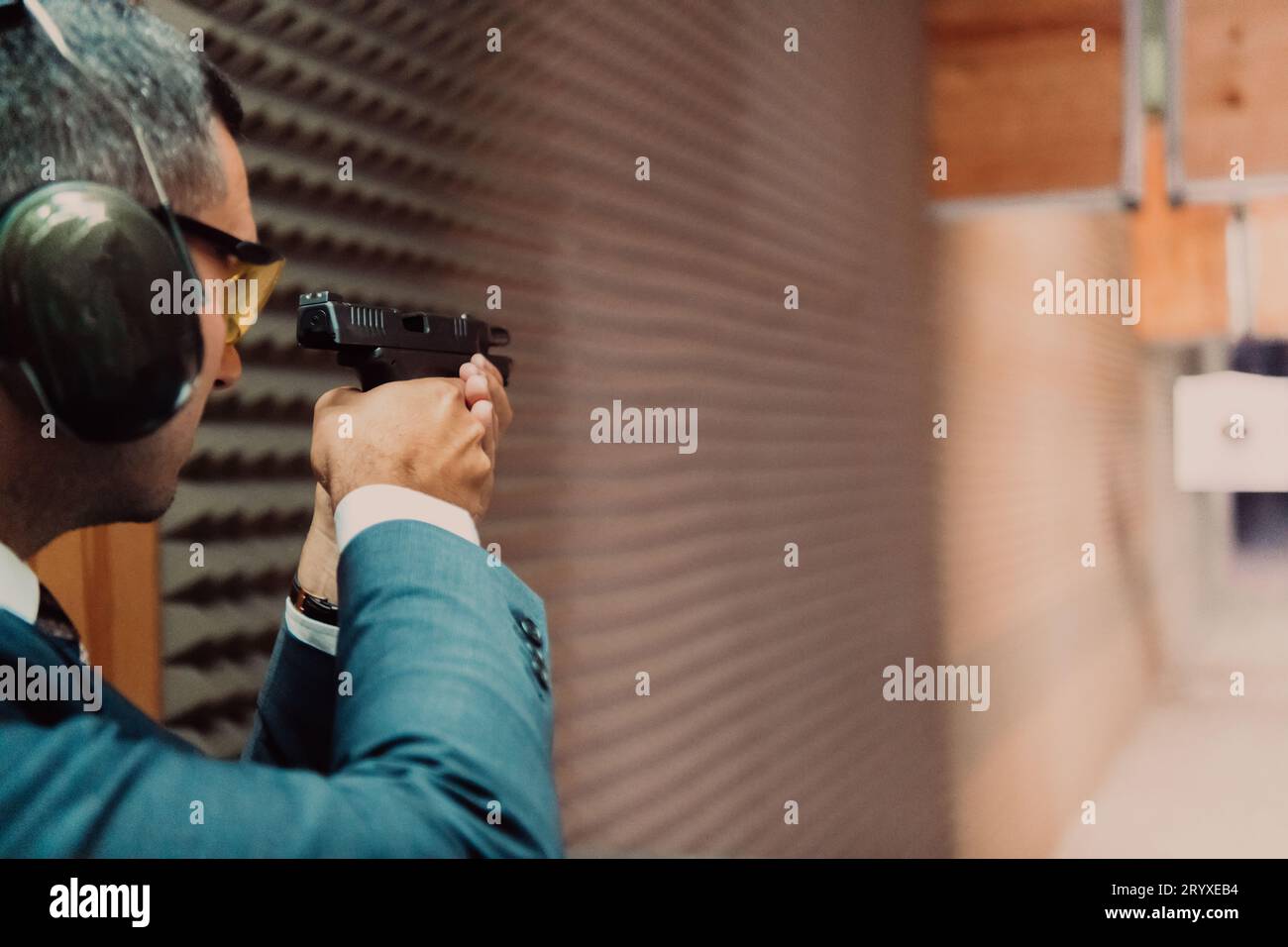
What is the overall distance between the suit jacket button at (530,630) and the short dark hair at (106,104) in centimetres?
42

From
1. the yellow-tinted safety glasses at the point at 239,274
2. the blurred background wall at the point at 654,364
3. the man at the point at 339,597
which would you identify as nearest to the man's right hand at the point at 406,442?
the man at the point at 339,597

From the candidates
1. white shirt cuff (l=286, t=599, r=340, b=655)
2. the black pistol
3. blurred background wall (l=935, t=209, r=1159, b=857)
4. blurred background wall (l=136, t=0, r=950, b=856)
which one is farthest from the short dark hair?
blurred background wall (l=935, t=209, r=1159, b=857)

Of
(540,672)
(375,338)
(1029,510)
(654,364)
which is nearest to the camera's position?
(540,672)

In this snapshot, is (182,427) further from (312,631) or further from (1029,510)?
(1029,510)

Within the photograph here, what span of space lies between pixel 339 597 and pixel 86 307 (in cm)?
27

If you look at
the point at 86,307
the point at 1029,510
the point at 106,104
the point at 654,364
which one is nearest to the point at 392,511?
the point at 86,307

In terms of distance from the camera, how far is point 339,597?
80 cm

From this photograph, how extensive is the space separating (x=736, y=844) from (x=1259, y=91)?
201 centimetres

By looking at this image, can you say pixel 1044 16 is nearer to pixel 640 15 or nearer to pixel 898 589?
pixel 640 15

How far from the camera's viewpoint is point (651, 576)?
7.18 feet

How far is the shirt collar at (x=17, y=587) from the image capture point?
0.73 metres

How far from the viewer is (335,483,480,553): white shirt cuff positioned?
0.80m

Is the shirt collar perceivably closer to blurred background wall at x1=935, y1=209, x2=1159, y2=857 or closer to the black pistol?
the black pistol

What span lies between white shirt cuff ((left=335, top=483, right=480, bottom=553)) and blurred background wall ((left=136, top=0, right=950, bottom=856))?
605mm
